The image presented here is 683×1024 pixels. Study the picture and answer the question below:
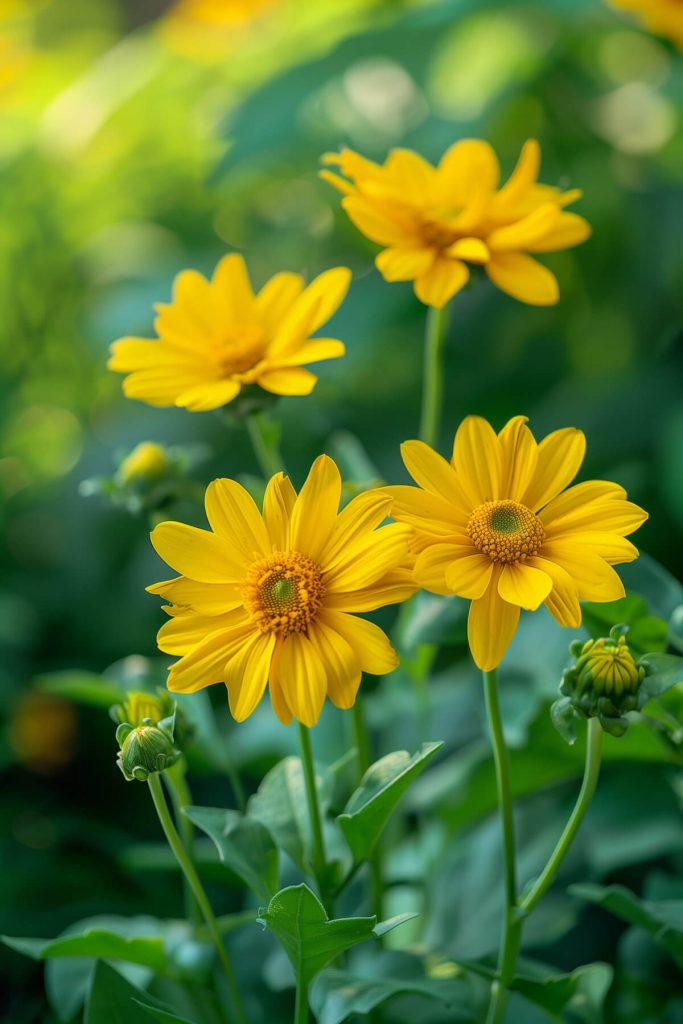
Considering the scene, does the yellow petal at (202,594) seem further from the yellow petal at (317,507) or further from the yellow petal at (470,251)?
the yellow petal at (470,251)

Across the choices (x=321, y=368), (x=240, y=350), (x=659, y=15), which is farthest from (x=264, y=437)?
(x=659, y=15)

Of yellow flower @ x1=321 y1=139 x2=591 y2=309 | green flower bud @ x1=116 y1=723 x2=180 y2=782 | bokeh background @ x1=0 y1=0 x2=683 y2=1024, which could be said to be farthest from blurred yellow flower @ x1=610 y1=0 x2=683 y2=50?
green flower bud @ x1=116 y1=723 x2=180 y2=782

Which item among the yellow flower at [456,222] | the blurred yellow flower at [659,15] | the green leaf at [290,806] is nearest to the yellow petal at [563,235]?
the yellow flower at [456,222]

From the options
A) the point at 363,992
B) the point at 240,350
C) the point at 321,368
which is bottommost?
the point at 363,992

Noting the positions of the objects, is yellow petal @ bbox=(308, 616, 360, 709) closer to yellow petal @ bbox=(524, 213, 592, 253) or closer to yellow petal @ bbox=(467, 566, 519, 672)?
yellow petal @ bbox=(467, 566, 519, 672)

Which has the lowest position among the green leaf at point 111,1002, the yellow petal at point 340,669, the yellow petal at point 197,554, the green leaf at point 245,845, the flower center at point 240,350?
the green leaf at point 111,1002

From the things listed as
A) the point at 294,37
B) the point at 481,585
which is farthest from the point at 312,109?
the point at 481,585

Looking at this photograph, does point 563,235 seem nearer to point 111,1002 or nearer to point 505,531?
point 505,531
